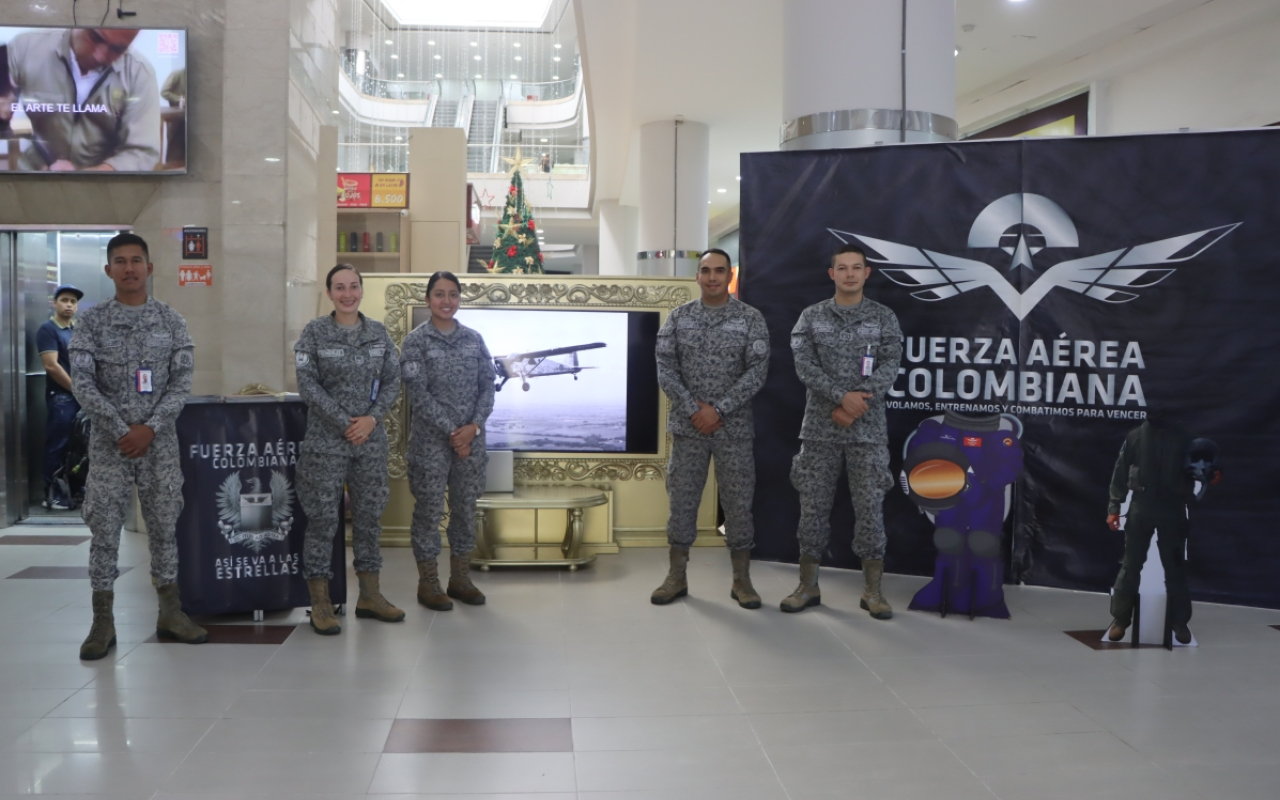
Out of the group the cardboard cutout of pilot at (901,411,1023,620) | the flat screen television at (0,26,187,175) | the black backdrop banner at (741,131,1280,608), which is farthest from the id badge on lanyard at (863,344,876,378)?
the flat screen television at (0,26,187,175)

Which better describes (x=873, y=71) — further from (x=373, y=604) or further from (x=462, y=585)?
(x=373, y=604)

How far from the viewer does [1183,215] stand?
16.0 ft

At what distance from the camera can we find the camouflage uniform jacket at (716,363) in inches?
193

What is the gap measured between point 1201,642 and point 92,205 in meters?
6.95

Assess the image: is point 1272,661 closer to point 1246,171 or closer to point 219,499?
point 1246,171

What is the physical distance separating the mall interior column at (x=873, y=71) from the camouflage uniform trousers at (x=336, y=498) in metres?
2.84

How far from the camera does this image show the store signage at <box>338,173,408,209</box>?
42.6 ft

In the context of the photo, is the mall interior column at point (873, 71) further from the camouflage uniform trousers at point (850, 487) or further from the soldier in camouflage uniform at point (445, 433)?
the soldier in camouflage uniform at point (445, 433)

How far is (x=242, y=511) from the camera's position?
446 centimetres

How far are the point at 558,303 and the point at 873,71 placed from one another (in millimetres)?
2252

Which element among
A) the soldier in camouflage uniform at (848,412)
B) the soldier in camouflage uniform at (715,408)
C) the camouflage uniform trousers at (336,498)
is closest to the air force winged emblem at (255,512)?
Result: the camouflage uniform trousers at (336,498)

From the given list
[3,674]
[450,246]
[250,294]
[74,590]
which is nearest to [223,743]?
[3,674]

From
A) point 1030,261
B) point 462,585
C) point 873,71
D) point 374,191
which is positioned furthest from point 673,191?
point 462,585

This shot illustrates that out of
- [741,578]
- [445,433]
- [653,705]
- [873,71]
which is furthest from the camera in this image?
[873,71]
